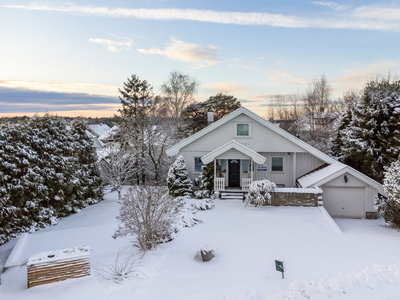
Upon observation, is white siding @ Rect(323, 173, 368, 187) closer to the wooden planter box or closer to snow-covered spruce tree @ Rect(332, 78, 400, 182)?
snow-covered spruce tree @ Rect(332, 78, 400, 182)

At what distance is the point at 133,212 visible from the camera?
27.8 ft

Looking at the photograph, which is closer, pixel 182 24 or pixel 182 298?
pixel 182 298

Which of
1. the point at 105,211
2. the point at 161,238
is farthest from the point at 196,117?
the point at 161,238

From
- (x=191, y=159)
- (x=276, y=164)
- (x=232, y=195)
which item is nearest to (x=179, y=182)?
(x=191, y=159)

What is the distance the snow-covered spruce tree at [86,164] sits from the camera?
16.5 m

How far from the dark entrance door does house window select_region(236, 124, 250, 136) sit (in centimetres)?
188

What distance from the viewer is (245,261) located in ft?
24.6

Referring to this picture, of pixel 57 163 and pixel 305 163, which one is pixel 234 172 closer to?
pixel 305 163

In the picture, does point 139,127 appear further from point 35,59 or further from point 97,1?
point 97,1

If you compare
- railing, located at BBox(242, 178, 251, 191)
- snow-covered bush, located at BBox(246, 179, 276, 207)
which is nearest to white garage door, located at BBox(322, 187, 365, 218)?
snow-covered bush, located at BBox(246, 179, 276, 207)

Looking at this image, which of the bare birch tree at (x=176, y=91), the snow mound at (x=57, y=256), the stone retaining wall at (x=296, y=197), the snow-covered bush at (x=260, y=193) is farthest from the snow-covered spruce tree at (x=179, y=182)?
the bare birch tree at (x=176, y=91)

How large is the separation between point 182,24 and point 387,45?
1432 cm

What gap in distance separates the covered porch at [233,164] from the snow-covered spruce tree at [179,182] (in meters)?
1.59

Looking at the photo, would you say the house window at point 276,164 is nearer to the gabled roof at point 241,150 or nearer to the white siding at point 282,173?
the white siding at point 282,173
